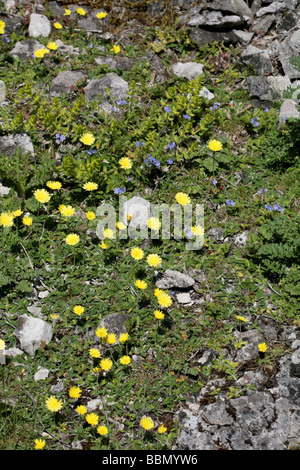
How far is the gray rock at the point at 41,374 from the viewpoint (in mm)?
3785

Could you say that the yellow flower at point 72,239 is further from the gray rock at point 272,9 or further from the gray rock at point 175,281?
the gray rock at point 272,9

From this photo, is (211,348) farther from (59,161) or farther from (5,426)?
(59,161)

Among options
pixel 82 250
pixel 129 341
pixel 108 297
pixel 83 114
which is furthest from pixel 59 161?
pixel 129 341

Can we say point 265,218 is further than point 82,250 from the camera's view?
Yes

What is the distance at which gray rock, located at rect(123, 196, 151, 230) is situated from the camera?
15.7ft

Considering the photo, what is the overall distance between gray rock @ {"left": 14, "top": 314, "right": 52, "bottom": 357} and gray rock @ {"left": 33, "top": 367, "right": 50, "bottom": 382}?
0.16 m

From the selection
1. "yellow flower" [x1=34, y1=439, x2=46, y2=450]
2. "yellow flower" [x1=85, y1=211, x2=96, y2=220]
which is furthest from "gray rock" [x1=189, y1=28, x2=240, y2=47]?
"yellow flower" [x1=34, y1=439, x2=46, y2=450]

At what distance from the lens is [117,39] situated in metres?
6.51

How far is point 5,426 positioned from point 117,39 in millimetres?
5134

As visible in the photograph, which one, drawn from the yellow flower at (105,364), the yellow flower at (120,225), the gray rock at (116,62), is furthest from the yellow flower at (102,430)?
the gray rock at (116,62)

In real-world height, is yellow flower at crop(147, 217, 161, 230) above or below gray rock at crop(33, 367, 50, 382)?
above

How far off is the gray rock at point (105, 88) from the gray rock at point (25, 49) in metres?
0.93

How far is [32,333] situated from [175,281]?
136 cm

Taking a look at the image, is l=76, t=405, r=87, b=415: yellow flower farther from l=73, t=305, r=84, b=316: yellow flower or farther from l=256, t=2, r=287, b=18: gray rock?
l=256, t=2, r=287, b=18: gray rock
